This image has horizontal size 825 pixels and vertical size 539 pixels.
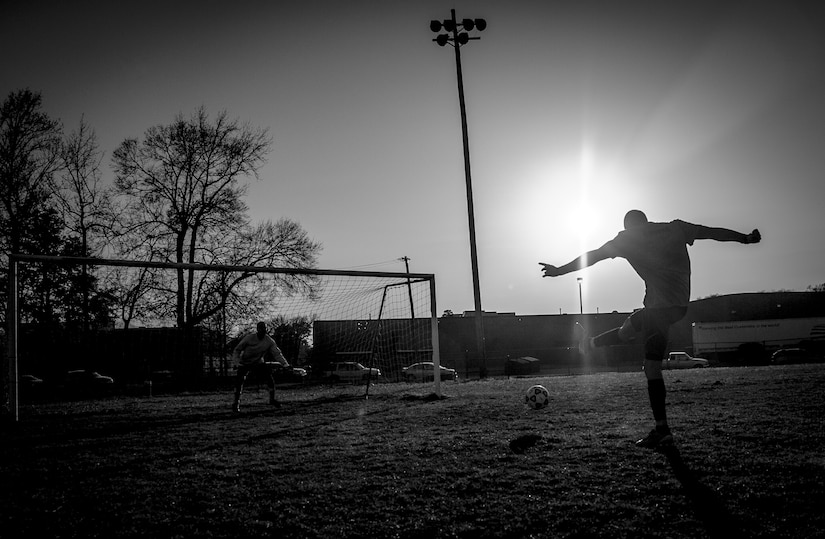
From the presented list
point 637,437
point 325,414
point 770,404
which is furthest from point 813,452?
point 325,414

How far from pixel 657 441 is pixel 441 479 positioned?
1.95 metres

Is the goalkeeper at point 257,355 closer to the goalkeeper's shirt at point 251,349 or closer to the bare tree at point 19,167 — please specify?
the goalkeeper's shirt at point 251,349

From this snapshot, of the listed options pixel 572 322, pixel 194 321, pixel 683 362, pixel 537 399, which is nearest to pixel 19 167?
pixel 194 321

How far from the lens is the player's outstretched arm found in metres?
5.49

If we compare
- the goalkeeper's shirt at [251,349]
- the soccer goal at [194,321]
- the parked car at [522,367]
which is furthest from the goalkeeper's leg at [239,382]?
the parked car at [522,367]

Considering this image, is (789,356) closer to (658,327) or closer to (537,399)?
(537,399)

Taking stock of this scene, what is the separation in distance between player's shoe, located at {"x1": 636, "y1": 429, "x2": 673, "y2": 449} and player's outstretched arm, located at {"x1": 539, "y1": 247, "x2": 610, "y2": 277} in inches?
63.3

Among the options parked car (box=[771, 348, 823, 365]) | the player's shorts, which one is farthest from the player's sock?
parked car (box=[771, 348, 823, 365])

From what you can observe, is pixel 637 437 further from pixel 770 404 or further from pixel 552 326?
pixel 552 326

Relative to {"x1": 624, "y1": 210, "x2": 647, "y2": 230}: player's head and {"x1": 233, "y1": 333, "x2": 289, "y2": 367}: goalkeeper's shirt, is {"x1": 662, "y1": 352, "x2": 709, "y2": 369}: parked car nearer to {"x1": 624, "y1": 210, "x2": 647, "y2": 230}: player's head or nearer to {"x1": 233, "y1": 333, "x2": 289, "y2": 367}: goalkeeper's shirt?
{"x1": 233, "y1": 333, "x2": 289, "y2": 367}: goalkeeper's shirt

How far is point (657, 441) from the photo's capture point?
487cm

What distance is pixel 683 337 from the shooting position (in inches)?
2699

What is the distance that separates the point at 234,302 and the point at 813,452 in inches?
993

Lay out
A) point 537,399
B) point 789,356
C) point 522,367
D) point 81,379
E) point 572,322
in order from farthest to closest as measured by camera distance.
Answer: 1. point 572,322
2. point 522,367
3. point 789,356
4. point 81,379
5. point 537,399
